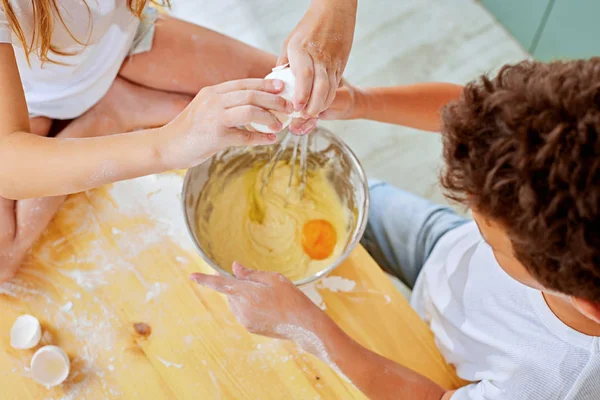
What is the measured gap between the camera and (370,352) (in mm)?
855

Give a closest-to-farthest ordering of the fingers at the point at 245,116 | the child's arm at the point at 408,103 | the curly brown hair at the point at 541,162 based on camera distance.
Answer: the curly brown hair at the point at 541,162
the fingers at the point at 245,116
the child's arm at the point at 408,103

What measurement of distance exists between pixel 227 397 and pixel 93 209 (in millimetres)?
369

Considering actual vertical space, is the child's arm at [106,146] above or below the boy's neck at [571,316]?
above

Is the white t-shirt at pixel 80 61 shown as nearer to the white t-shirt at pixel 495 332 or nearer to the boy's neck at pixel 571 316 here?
the white t-shirt at pixel 495 332

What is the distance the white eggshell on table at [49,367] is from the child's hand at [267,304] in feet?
0.73

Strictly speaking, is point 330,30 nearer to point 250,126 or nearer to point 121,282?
point 250,126

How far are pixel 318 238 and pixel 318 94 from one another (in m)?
0.28

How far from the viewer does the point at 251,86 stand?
713mm

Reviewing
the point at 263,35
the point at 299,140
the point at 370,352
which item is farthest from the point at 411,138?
the point at 370,352

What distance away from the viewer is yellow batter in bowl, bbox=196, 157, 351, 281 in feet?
3.01

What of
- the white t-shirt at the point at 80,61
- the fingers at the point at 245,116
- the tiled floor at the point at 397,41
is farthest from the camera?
the tiled floor at the point at 397,41

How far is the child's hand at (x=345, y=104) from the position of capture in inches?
37.0

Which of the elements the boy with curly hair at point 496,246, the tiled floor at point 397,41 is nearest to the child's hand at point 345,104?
the boy with curly hair at point 496,246

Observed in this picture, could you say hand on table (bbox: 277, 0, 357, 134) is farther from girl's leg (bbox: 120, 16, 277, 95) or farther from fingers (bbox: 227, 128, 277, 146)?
girl's leg (bbox: 120, 16, 277, 95)
